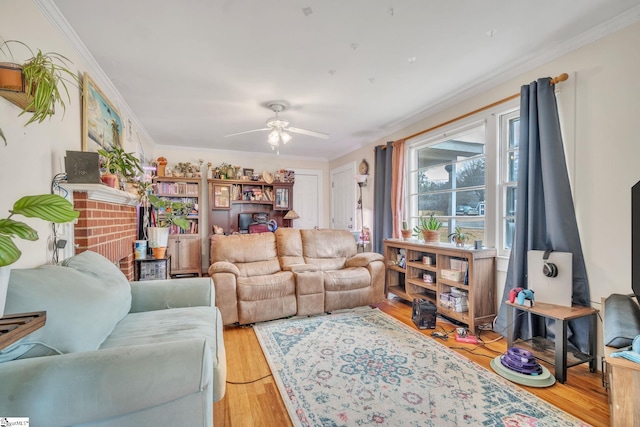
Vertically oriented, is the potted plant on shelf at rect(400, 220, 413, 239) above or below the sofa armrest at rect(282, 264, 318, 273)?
above

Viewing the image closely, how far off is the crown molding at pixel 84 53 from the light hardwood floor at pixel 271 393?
2.57m

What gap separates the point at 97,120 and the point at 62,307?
1846mm

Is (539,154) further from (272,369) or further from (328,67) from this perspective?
(272,369)

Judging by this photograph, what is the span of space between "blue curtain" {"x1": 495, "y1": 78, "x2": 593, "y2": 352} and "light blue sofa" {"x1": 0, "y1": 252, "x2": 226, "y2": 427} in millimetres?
2475

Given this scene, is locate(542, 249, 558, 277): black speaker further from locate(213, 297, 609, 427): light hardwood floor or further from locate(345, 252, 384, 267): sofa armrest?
locate(345, 252, 384, 267): sofa armrest

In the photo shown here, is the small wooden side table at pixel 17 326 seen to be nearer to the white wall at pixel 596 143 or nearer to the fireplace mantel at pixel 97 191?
the white wall at pixel 596 143

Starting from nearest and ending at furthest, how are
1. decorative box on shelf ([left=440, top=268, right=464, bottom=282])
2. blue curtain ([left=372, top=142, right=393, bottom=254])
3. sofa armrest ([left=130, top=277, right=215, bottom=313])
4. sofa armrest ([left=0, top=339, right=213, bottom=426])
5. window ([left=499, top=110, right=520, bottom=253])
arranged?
sofa armrest ([left=0, top=339, right=213, bottom=426])
sofa armrest ([left=130, top=277, right=215, bottom=313])
window ([left=499, top=110, right=520, bottom=253])
decorative box on shelf ([left=440, top=268, right=464, bottom=282])
blue curtain ([left=372, top=142, right=393, bottom=254])

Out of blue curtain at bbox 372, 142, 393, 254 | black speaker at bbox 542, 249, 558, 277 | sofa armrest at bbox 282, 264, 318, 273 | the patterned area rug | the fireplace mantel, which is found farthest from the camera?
blue curtain at bbox 372, 142, 393, 254

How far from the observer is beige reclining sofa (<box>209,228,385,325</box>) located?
9.73 feet

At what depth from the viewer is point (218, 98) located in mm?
3127

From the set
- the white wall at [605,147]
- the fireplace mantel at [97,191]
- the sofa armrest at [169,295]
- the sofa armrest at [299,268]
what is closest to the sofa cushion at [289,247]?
the sofa armrest at [299,268]

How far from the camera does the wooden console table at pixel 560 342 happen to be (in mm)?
1913

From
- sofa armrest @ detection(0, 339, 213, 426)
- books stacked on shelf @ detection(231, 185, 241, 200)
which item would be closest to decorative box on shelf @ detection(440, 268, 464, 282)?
sofa armrest @ detection(0, 339, 213, 426)

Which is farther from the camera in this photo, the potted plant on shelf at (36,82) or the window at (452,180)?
the window at (452,180)
